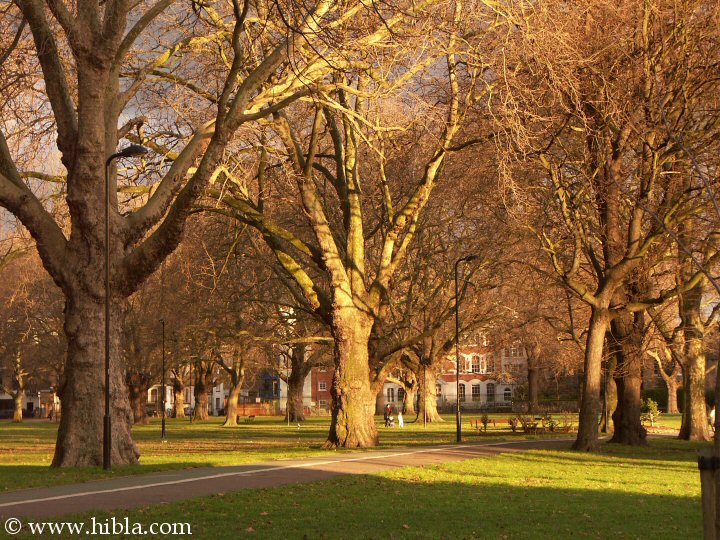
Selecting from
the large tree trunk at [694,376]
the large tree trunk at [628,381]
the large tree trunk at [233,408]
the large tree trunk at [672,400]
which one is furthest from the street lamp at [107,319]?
the large tree trunk at [672,400]

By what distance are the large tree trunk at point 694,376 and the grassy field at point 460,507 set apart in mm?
15023

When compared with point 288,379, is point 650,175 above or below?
above

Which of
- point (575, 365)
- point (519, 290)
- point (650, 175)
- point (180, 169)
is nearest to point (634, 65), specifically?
point (650, 175)

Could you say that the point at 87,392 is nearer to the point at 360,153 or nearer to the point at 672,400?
the point at 360,153

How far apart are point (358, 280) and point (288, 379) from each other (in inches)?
1452

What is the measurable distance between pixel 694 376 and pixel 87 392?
25.8m

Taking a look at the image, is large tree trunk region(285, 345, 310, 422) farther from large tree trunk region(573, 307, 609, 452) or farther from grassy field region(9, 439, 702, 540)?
grassy field region(9, 439, 702, 540)

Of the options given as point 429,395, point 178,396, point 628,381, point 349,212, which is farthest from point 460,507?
point 178,396

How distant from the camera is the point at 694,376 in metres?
38.1

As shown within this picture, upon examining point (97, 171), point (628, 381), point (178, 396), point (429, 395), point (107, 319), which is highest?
point (97, 171)

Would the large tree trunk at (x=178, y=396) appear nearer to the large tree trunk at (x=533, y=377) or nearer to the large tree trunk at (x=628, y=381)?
the large tree trunk at (x=533, y=377)

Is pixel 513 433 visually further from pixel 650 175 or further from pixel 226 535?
pixel 226 535

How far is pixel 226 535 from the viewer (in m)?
11.4

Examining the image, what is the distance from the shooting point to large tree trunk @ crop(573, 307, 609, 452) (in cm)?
2864
